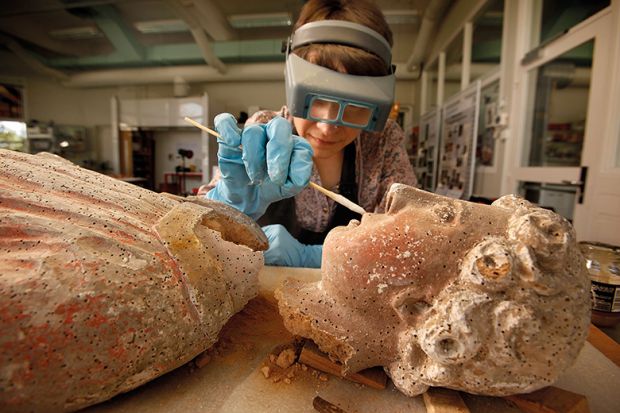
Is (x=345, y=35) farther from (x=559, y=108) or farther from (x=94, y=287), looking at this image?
(x=559, y=108)

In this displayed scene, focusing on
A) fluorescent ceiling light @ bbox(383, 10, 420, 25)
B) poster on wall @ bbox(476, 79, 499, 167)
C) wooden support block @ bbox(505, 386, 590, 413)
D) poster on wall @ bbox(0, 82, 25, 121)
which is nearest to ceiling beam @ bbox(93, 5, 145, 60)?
poster on wall @ bbox(0, 82, 25, 121)

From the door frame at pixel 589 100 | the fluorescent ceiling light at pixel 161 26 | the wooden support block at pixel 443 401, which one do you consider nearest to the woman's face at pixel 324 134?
the wooden support block at pixel 443 401

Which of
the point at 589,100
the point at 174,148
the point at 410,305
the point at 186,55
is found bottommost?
the point at 410,305

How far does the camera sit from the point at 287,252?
1.53 meters

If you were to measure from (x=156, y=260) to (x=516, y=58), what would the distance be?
3400mm

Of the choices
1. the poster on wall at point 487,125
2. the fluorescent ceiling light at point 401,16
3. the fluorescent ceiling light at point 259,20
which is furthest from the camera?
the fluorescent ceiling light at point 259,20

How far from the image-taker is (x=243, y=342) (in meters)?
0.87

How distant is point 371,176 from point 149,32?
520 cm

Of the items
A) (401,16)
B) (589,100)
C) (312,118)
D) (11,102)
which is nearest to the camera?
(312,118)

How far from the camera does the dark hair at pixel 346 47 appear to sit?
1.28 metres

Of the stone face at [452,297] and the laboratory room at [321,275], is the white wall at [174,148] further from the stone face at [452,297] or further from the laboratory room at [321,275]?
the stone face at [452,297]

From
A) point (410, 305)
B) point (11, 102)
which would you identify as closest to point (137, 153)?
point (11, 102)

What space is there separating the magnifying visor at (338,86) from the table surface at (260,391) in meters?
0.89

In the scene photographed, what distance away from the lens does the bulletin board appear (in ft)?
15.1
